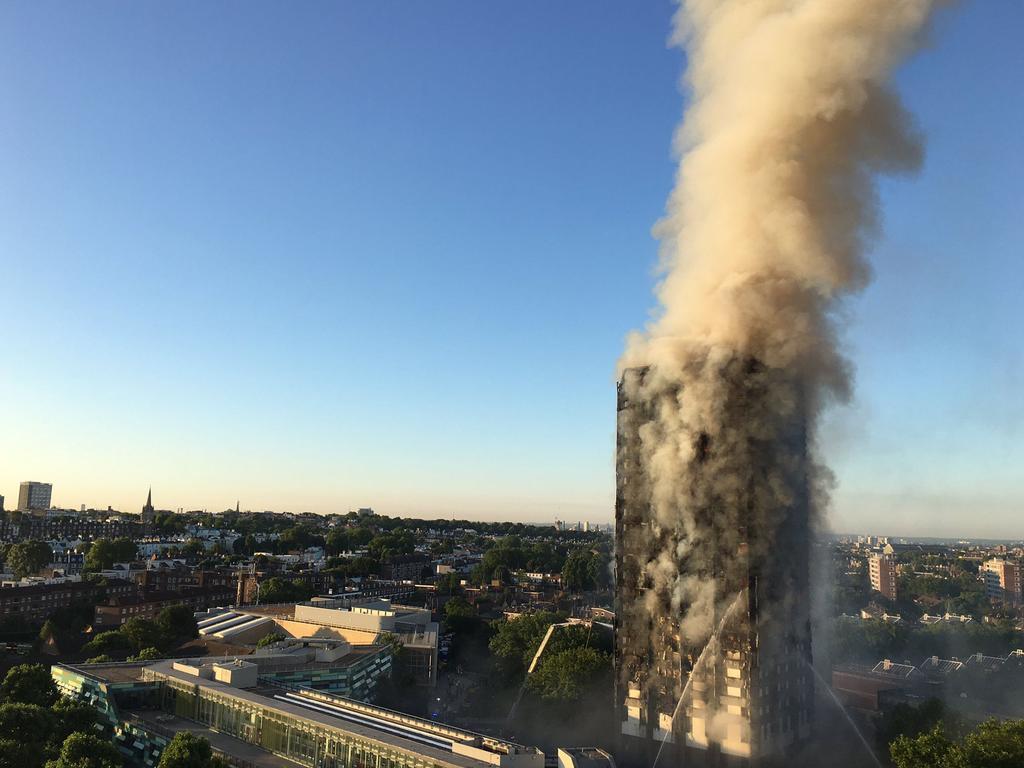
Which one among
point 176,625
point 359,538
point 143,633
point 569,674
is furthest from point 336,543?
point 569,674

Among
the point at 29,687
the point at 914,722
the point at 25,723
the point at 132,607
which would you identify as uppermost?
the point at 25,723

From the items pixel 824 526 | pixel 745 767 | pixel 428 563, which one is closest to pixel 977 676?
pixel 824 526

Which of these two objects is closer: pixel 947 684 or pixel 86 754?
pixel 86 754

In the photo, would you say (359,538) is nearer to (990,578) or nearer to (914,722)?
(990,578)

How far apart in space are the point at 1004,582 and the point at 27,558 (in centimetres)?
15771

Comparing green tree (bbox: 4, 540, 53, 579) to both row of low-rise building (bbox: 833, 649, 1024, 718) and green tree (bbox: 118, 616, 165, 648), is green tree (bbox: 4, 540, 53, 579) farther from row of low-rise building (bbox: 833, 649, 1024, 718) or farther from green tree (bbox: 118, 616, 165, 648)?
row of low-rise building (bbox: 833, 649, 1024, 718)

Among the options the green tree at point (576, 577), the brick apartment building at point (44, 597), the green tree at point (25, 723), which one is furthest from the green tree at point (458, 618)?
the green tree at point (25, 723)

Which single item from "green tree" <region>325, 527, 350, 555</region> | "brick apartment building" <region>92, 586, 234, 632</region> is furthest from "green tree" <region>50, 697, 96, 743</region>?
"green tree" <region>325, 527, 350, 555</region>

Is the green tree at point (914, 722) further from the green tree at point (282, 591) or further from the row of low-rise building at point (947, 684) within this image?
the green tree at point (282, 591)

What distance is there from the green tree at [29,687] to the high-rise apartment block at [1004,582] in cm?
14304

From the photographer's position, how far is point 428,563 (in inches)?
5364

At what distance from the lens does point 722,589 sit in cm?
3194

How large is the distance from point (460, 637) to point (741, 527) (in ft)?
138

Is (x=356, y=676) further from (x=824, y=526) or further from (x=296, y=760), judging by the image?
(x=824, y=526)
